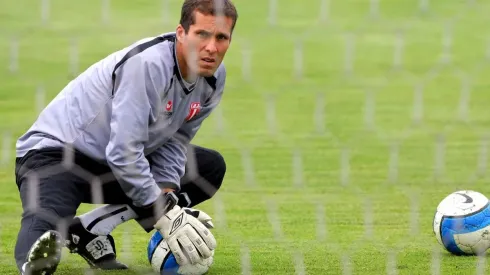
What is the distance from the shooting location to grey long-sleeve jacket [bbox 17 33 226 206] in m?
3.05

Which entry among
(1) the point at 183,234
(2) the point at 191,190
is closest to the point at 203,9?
(1) the point at 183,234

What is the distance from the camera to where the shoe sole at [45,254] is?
2805mm

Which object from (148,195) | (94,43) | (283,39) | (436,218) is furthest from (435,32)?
(148,195)

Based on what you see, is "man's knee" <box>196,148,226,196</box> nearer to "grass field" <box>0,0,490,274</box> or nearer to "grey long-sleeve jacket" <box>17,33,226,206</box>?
"grey long-sleeve jacket" <box>17,33,226,206</box>

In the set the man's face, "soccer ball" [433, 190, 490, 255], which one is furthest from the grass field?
the man's face

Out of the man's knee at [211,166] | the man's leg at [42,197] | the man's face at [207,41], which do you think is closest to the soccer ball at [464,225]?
the man's knee at [211,166]

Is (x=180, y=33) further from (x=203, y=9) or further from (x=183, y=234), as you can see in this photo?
(x=183, y=234)

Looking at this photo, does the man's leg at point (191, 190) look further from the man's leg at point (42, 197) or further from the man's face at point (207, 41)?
the man's face at point (207, 41)

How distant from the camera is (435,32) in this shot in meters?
8.16

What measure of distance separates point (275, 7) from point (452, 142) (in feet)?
6.97

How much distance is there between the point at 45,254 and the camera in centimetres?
283

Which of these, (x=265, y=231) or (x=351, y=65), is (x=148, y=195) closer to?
(x=265, y=231)

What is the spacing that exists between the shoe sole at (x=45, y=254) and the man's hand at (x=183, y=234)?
371 millimetres

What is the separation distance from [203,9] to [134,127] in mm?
370
